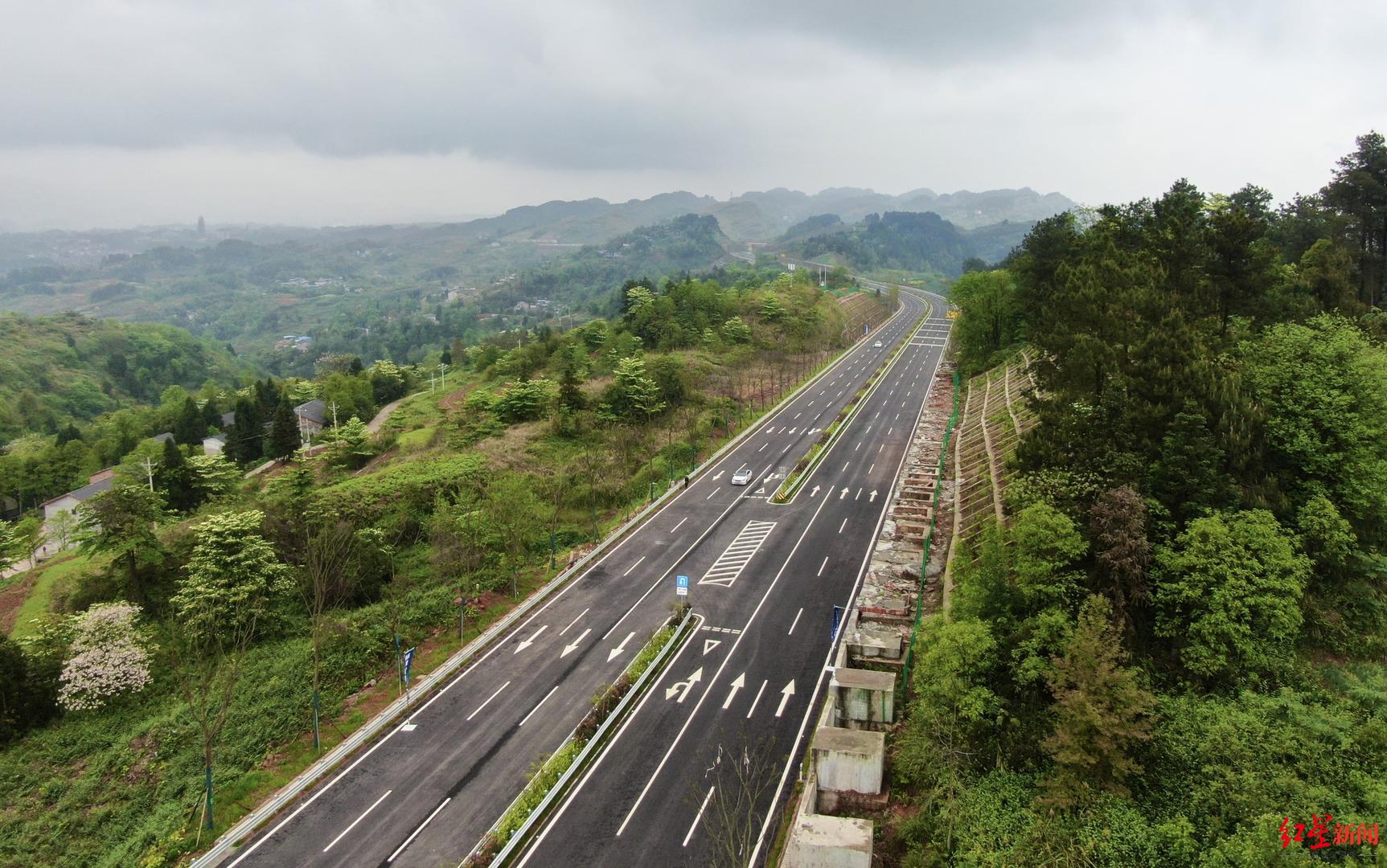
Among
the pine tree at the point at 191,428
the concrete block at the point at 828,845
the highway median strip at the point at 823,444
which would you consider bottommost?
the pine tree at the point at 191,428

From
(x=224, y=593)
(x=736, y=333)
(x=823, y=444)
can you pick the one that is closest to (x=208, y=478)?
(x=224, y=593)

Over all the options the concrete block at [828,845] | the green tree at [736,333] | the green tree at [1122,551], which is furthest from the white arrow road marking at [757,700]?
the green tree at [736,333]

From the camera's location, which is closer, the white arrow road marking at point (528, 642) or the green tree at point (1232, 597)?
the green tree at point (1232, 597)

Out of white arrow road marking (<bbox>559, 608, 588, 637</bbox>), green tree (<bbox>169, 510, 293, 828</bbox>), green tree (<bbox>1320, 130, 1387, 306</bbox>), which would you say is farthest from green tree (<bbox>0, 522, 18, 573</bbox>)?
green tree (<bbox>1320, 130, 1387, 306</bbox>)

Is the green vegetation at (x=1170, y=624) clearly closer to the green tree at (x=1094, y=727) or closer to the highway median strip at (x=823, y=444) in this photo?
the green tree at (x=1094, y=727)

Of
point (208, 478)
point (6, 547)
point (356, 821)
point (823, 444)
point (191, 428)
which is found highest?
point (823, 444)

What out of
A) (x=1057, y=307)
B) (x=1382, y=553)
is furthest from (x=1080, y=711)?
(x=1057, y=307)

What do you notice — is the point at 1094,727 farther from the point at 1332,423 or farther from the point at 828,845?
the point at 1332,423

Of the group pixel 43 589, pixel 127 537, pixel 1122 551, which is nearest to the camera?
pixel 1122 551
